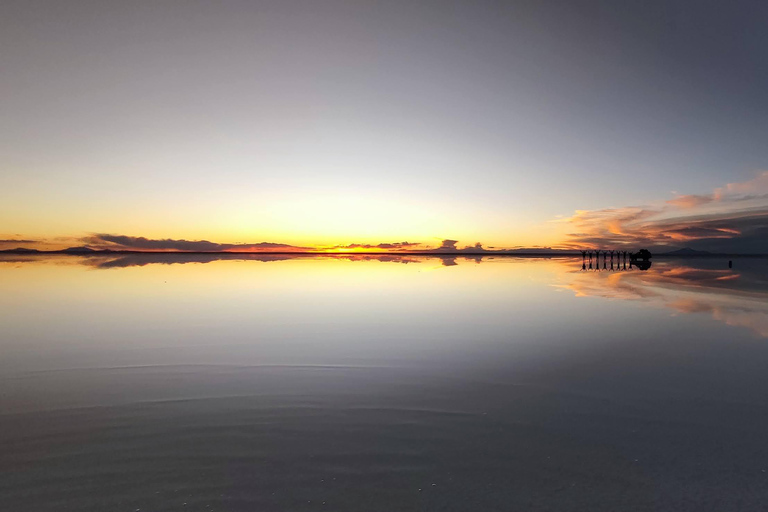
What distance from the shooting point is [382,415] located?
7559 millimetres

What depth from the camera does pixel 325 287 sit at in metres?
31.3

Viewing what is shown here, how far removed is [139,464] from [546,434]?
5472mm

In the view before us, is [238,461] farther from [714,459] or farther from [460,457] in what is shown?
[714,459]

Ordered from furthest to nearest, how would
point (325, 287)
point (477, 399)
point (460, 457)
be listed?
point (325, 287), point (477, 399), point (460, 457)

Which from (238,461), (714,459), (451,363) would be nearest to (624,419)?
(714,459)

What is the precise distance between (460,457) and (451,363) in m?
5.13

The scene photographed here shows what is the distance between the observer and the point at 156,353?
12023 mm

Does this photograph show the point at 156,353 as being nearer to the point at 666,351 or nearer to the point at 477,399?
the point at 477,399

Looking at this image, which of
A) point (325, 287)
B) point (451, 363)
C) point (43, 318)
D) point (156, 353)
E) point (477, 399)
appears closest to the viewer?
point (477, 399)

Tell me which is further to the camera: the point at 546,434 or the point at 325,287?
the point at 325,287

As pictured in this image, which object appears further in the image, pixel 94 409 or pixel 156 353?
pixel 156 353

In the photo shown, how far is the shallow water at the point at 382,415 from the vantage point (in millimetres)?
5238

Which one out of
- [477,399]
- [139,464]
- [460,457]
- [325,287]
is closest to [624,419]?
[477,399]

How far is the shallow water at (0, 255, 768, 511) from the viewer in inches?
206
